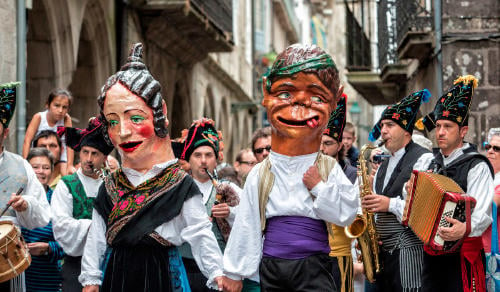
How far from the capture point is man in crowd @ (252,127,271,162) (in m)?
9.23

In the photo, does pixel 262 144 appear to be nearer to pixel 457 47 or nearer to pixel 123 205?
pixel 123 205

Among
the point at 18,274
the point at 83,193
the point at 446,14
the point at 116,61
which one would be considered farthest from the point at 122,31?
the point at 18,274

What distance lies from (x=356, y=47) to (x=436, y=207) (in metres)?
14.8

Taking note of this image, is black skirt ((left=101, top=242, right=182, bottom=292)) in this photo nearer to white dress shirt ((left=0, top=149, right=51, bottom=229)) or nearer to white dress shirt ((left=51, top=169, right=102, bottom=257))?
white dress shirt ((left=51, top=169, right=102, bottom=257))

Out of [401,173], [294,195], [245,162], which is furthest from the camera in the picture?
[245,162]

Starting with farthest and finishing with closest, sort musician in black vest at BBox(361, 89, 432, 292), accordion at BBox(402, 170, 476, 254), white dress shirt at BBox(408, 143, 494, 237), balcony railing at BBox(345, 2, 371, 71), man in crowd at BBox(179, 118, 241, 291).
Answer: balcony railing at BBox(345, 2, 371, 71), musician in black vest at BBox(361, 89, 432, 292), man in crowd at BBox(179, 118, 241, 291), white dress shirt at BBox(408, 143, 494, 237), accordion at BBox(402, 170, 476, 254)

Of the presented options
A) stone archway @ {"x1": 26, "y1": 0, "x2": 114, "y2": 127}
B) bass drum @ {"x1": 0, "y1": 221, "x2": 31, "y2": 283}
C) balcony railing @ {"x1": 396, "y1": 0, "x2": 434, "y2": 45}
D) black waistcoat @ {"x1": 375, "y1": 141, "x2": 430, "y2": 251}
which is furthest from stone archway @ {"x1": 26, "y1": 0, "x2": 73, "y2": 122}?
bass drum @ {"x1": 0, "y1": 221, "x2": 31, "y2": 283}

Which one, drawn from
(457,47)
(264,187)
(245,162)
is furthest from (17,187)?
(457,47)

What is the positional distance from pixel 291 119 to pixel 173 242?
1.14 meters

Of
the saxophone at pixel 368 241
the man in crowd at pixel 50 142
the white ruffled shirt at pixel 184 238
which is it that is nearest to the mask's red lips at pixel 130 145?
the white ruffled shirt at pixel 184 238

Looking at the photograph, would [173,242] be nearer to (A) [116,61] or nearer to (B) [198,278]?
(B) [198,278]

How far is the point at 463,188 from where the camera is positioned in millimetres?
7520

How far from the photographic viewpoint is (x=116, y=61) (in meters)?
15.6

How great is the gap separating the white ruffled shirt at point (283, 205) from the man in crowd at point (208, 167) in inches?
56.4
